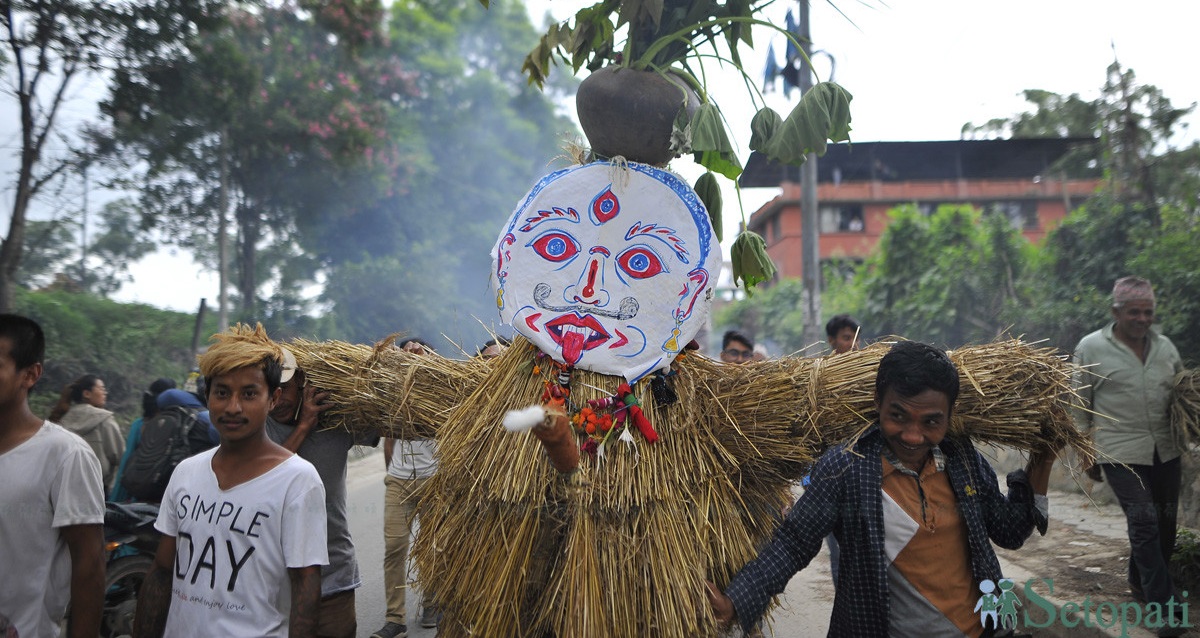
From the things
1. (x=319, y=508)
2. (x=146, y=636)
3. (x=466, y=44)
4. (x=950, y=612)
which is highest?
(x=466, y=44)

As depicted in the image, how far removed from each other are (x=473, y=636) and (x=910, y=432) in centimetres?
129

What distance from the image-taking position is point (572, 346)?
260 cm

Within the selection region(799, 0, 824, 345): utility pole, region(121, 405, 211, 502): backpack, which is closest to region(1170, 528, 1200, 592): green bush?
region(121, 405, 211, 502): backpack

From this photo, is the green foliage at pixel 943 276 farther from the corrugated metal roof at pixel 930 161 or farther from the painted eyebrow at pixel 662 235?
the painted eyebrow at pixel 662 235

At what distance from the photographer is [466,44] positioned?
30.1 m

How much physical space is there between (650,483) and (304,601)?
97 centimetres

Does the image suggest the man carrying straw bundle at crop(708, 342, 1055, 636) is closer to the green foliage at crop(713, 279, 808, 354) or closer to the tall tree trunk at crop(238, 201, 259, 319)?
the tall tree trunk at crop(238, 201, 259, 319)

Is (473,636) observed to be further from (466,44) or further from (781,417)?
(466,44)

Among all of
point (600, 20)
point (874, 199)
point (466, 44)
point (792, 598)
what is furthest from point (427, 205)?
point (600, 20)

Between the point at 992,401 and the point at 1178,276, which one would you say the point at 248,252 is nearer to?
the point at 1178,276

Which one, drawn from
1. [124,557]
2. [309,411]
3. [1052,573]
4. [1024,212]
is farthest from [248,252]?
[1024,212]

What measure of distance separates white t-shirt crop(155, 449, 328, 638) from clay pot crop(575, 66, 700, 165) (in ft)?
4.42

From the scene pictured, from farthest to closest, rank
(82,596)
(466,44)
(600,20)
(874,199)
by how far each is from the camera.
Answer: (466,44)
(874,199)
(600,20)
(82,596)

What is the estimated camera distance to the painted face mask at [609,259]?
264cm
